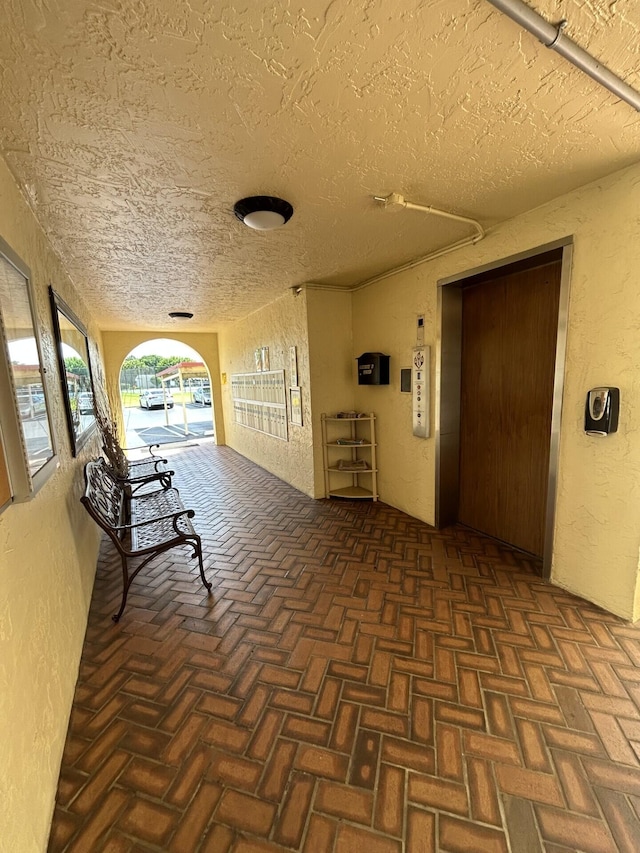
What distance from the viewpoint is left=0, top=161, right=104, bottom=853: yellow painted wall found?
99 cm

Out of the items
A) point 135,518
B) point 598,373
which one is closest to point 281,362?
point 135,518

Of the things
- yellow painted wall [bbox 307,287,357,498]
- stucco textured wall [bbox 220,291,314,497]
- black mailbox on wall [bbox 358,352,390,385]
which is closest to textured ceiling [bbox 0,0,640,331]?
black mailbox on wall [bbox 358,352,390,385]

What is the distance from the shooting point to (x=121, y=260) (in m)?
3.00

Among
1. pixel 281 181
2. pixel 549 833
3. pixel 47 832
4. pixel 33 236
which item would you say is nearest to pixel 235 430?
pixel 33 236

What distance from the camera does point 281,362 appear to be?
4805mm

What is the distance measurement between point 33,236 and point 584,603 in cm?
419

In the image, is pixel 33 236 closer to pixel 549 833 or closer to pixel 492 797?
pixel 492 797

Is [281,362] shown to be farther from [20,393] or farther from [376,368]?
[20,393]

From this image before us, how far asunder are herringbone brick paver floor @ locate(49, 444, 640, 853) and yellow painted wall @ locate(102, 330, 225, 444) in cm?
564

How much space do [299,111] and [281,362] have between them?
11.5ft

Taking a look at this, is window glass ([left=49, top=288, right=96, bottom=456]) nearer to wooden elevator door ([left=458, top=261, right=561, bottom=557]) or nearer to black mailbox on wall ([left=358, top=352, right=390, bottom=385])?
black mailbox on wall ([left=358, top=352, right=390, bottom=385])

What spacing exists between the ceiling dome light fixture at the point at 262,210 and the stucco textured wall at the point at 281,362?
1.85 meters

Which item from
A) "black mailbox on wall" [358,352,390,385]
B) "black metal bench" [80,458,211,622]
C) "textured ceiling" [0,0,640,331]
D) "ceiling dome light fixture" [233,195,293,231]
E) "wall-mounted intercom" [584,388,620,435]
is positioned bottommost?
"black metal bench" [80,458,211,622]

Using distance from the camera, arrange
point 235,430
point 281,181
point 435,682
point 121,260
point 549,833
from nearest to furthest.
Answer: point 549,833 → point 435,682 → point 281,181 → point 121,260 → point 235,430
